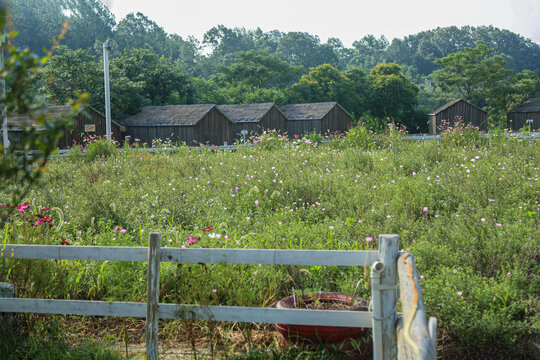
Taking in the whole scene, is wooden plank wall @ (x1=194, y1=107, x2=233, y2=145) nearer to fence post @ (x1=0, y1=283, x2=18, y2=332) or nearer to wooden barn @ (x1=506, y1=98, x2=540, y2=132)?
wooden barn @ (x1=506, y1=98, x2=540, y2=132)

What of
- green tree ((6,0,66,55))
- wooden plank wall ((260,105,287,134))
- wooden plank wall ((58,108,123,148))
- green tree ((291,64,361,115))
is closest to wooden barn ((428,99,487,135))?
green tree ((291,64,361,115))

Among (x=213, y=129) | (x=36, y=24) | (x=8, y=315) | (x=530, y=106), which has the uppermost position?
(x=36, y=24)

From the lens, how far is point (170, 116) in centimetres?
3731

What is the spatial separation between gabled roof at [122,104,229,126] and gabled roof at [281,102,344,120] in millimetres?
10707

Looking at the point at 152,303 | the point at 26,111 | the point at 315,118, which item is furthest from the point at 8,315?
the point at 315,118

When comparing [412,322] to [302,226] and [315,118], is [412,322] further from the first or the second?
[315,118]

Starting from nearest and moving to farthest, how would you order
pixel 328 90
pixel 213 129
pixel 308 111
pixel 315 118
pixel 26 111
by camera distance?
pixel 26 111 < pixel 213 129 < pixel 315 118 < pixel 308 111 < pixel 328 90

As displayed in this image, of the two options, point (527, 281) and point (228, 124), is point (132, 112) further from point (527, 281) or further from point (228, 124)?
point (527, 281)

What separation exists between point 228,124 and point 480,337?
119 feet

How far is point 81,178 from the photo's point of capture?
1030cm

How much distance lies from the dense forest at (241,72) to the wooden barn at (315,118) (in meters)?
2.88

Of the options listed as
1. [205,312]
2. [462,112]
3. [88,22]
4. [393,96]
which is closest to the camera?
[205,312]

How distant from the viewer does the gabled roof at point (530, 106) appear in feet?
171

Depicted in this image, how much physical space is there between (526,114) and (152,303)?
5686 cm
